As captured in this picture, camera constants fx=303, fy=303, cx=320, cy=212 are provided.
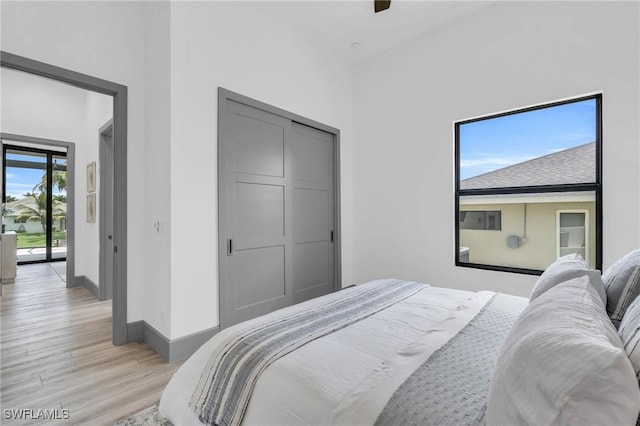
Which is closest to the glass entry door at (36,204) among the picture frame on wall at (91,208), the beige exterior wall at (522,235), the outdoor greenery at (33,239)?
the outdoor greenery at (33,239)

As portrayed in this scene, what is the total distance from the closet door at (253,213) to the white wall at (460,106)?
1.22m

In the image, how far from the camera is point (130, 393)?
191 centimetres

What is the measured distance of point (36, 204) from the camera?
681 centimetres

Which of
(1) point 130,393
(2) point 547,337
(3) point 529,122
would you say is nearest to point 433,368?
(2) point 547,337

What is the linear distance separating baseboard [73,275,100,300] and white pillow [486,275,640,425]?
457 centimetres

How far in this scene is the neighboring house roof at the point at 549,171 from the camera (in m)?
2.58

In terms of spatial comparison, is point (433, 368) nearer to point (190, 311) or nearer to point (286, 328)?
point (286, 328)

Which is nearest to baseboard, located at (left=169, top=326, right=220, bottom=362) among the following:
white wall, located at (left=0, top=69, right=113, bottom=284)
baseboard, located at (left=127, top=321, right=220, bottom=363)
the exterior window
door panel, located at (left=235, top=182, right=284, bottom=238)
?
baseboard, located at (left=127, top=321, right=220, bottom=363)

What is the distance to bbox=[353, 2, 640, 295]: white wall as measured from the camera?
2.37m

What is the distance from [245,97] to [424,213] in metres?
2.25

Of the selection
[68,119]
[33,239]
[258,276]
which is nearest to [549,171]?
[258,276]

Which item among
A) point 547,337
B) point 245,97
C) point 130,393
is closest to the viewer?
point 547,337

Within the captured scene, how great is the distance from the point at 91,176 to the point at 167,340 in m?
3.18

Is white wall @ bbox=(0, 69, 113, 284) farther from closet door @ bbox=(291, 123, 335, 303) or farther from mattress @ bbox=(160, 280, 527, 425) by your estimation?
mattress @ bbox=(160, 280, 527, 425)
